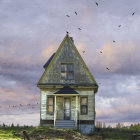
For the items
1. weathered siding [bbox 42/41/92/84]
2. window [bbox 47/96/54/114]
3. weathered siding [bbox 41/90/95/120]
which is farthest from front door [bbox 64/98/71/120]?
weathered siding [bbox 42/41/92/84]

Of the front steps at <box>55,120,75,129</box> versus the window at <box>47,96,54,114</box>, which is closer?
the front steps at <box>55,120,75,129</box>

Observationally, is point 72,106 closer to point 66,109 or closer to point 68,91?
point 66,109

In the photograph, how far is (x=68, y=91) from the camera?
34250 millimetres

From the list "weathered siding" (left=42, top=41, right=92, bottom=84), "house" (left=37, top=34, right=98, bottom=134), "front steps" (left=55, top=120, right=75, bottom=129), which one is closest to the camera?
"front steps" (left=55, top=120, right=75, bottom=129)

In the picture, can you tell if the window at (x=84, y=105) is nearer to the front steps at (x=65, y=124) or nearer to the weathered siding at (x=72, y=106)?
the weathered siding at (x=72, y=106)

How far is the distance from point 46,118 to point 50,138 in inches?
414

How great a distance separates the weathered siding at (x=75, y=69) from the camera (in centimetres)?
3534

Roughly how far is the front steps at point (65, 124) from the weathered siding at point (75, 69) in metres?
4.31

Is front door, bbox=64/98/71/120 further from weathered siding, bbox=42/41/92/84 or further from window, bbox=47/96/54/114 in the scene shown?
weathered siding, bbox=42/41/92/84

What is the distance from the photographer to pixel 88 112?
34.9m

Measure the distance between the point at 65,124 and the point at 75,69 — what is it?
604 cm

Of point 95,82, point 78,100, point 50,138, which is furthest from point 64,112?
point 50,138

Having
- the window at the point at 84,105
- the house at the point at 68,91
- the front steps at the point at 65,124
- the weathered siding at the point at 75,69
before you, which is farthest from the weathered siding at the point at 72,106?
the weathered siding at the point at 75,69

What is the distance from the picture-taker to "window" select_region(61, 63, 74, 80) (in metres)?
35.6
